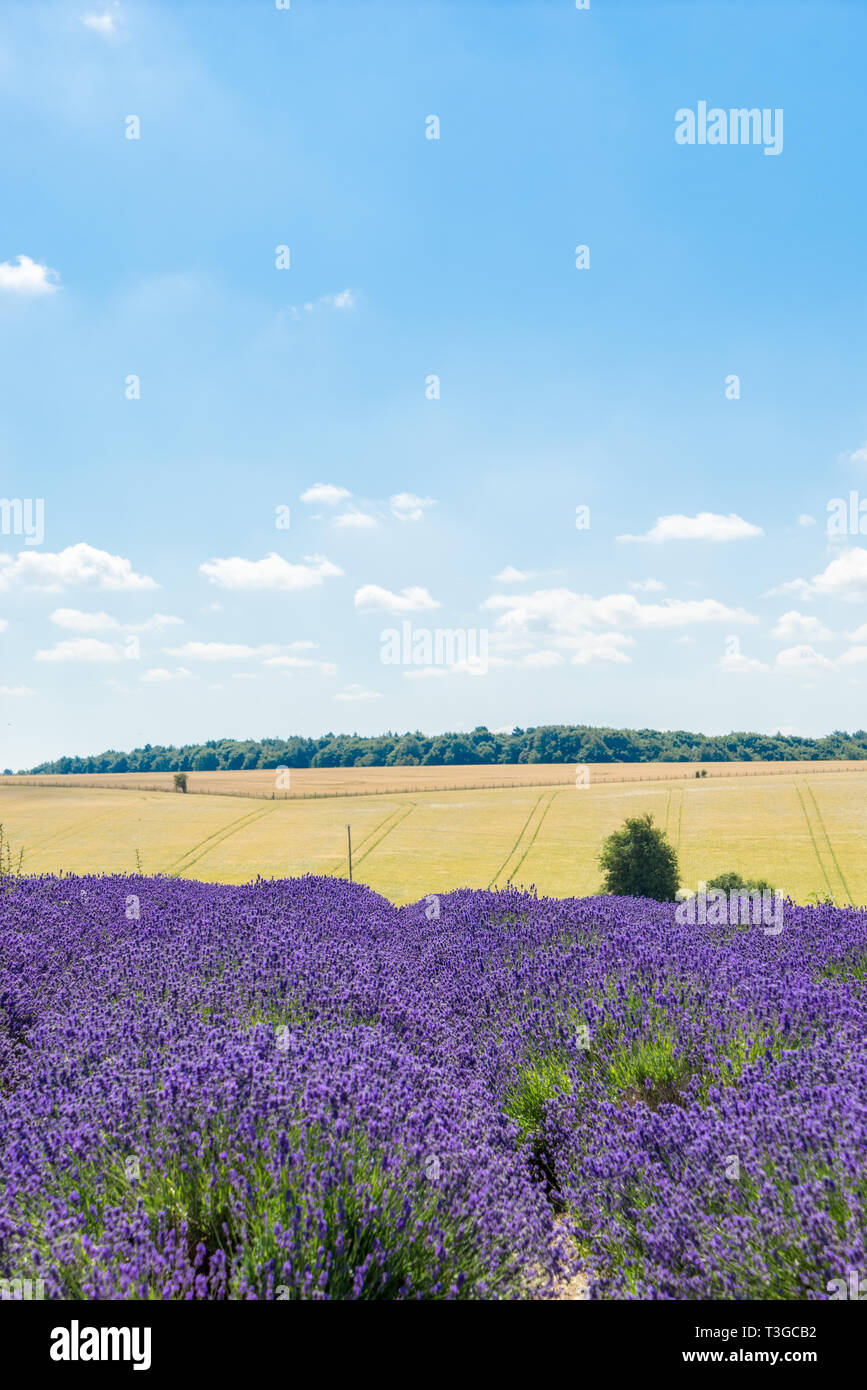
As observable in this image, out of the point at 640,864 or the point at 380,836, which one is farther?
the point at 380,836

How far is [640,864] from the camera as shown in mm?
26344

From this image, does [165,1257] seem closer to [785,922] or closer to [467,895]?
[785,922]

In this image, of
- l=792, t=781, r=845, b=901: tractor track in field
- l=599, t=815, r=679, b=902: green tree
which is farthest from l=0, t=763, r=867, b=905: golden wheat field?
l=599, t=815, r=679, b=902: green tree

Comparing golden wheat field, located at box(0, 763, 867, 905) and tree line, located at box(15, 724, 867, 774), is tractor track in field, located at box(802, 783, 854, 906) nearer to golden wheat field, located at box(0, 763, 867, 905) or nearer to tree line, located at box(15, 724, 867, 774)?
golden wheat field, located at box(0, 763, 867, 905)

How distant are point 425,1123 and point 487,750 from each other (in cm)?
9694

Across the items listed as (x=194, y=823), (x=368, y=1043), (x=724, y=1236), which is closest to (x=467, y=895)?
(x=368, y=1043)

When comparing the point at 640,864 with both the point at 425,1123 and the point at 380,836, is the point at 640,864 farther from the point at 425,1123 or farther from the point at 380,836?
the point at 425,1123

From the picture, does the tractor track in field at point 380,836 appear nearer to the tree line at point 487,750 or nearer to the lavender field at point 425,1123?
the lavender field at point 425,1123

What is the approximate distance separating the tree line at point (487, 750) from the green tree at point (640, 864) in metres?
61.4

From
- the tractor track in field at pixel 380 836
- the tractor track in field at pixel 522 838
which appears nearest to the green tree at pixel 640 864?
the tractor track in field at pixel 522 838

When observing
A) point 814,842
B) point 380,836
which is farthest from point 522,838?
point 814,842

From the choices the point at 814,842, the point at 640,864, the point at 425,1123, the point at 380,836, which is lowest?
the point at 380,836

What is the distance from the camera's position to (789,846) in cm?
3569
